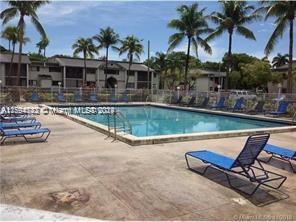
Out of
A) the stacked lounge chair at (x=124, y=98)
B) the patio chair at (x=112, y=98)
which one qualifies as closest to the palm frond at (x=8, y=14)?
the patio chair at (x=112, y=98)

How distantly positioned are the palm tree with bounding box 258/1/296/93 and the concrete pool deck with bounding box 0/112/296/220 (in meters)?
16.9

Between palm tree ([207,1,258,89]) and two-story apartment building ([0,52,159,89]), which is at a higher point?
palm tree ([207,1,258,89])

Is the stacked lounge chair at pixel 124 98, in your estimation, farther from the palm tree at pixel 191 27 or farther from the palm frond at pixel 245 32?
the palm frond at pixel 245 32

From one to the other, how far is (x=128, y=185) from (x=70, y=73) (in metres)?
46.1

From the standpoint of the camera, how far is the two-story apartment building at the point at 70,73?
45.0 metres

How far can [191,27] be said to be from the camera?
3019 centimetres

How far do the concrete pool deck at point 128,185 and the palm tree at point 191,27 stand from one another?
940 inches

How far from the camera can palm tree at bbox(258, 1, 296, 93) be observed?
21953mm

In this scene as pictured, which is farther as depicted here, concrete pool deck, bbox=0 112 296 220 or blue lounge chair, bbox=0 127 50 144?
blue lounge chair, bbox=0 127 50 144

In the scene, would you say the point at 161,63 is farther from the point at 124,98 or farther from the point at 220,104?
the point at 220,104

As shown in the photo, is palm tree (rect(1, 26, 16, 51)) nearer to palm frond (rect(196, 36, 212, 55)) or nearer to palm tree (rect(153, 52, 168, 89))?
palm frond (rect(196, 36, 212, 55))

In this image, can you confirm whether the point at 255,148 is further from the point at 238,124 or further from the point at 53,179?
the point at 238,124

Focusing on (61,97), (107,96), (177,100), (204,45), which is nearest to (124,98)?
(107,96)

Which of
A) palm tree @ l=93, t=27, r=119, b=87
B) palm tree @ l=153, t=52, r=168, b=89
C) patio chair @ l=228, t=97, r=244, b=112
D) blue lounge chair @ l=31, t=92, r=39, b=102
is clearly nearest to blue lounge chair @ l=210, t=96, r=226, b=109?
patio chair @ l=228, t=97, r=244, b=112
